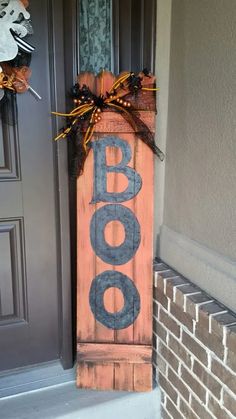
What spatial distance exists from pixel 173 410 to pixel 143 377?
0.18 m

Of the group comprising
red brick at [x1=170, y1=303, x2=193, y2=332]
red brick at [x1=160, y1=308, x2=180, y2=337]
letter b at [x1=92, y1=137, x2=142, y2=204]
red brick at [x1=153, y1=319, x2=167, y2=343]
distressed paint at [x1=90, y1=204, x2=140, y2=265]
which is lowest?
red brick at [x1=153, y1=319, x2=167, y2=343]

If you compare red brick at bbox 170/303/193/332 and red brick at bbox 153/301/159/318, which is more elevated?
red brick at bbox 170/303/193/332

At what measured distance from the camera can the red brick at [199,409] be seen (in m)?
1.28

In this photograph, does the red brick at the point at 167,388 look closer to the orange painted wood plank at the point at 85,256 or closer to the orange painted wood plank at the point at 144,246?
the orange painted wood plank at the point at 144,246

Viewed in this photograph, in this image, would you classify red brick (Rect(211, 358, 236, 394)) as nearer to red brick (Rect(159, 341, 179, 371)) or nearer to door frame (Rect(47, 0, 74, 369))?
red brick (Rect(159, 341, 179, 371))

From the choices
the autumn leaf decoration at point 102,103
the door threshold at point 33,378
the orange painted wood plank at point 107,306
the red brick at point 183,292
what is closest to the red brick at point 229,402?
the red brick at point 183,292

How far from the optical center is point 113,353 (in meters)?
1.54

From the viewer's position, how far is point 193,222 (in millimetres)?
1417

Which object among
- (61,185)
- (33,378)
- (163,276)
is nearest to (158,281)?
(163,276)

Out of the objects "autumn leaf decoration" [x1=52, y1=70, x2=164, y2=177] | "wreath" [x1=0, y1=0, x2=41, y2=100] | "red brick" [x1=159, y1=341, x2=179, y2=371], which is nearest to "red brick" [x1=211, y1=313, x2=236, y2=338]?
"red brick" [x1=159, y1=341, x2=179, y2=371]

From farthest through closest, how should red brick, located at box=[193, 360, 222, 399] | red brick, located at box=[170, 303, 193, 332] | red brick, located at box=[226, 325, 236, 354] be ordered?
1. red brick, located at box=[170, 303, 193, 332]
2. red brick, located at box=[193, 360, 222, 399]
3. red brick, located at box=[226, 325, 236, 354]

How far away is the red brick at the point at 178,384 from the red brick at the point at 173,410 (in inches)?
4.0

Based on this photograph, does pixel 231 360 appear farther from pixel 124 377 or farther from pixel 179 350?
pixel 124 377

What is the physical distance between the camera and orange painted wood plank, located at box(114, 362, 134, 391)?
1532mm
